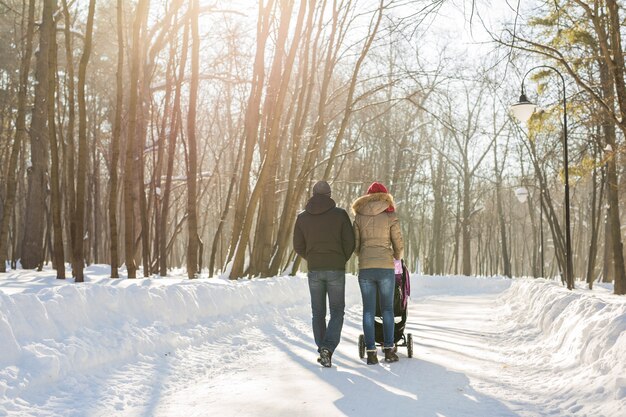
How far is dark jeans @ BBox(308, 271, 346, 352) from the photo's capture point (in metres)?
7.23

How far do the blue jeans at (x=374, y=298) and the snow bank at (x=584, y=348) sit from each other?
5.91ft

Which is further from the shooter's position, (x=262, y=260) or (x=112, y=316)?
(x=262, y=260)

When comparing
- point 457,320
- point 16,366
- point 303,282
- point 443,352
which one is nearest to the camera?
point 16,366

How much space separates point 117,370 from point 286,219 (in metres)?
12.1


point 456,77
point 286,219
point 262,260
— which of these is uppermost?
point 456,77

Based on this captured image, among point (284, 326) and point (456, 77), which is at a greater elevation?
point (456, 77)

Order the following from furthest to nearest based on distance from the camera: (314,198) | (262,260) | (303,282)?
(262,260) < (303,282) < (314,198)

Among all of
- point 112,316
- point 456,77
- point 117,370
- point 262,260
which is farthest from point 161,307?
point 456,77

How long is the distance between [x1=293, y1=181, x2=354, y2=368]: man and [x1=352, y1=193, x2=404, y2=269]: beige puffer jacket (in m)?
0.17

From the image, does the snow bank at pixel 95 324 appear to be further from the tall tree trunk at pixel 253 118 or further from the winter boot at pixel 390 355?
the tall tree trunk at pixel 253 118

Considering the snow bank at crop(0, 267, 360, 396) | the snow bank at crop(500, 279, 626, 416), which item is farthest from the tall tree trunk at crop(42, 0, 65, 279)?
the snow bank at crop(500, 279, 626, 416)

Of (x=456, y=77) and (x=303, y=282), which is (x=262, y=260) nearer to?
(x=303, y=282)

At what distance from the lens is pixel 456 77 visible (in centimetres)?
1705

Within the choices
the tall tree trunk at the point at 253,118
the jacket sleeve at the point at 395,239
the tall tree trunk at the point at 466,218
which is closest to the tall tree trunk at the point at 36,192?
the tall tree trunk at the point at 253,118
